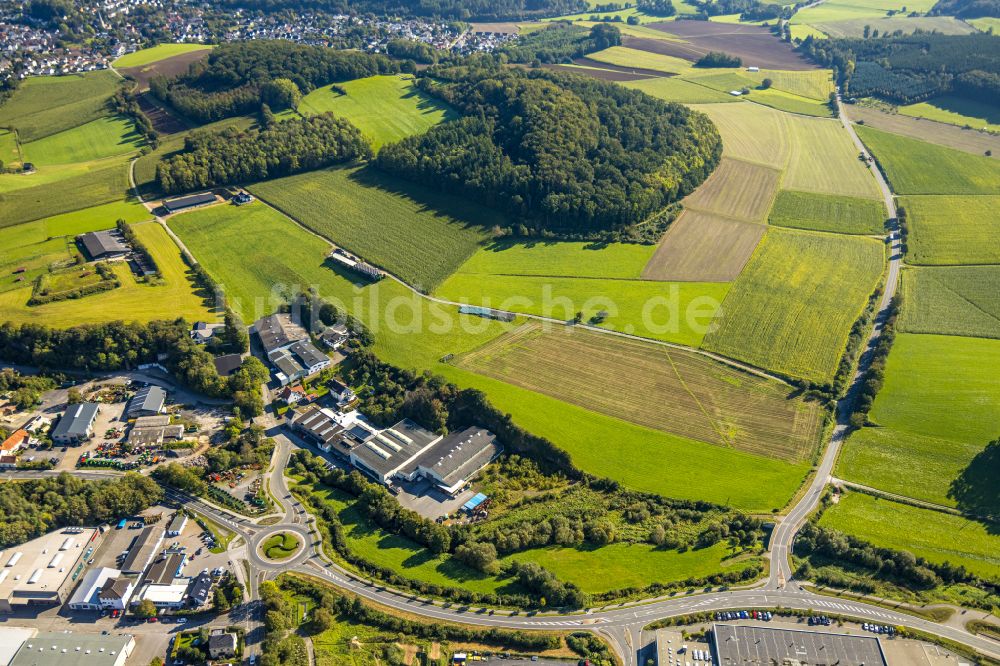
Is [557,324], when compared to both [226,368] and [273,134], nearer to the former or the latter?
[226,368]

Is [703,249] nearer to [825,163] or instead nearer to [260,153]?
[825,163]

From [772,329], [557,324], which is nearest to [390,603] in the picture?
[557,324]

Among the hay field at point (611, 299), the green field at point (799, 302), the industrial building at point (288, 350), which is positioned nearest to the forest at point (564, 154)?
Result: the hay field at point (611, 299)

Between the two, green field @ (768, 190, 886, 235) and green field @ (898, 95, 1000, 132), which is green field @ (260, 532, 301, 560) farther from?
green field @ (898, 95, 1000, 132)

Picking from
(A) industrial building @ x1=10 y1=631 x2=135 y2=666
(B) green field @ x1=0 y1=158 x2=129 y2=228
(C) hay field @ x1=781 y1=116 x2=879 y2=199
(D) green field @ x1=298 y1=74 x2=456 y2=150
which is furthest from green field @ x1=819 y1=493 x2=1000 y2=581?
(B) green field @ x1=0 y1=158 x2=129 y2=228

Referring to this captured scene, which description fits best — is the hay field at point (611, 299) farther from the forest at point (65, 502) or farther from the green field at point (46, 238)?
the green field at point (46, 238)

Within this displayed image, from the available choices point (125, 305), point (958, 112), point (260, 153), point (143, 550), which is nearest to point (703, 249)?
point (260, 153)
